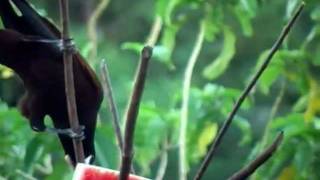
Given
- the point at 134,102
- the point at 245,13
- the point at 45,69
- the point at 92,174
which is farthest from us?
the point at 245,13

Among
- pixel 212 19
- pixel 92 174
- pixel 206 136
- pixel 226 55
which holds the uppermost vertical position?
pixel 92 174

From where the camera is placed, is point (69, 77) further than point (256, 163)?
Yes

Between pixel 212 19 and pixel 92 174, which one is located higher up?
pixel 92 174

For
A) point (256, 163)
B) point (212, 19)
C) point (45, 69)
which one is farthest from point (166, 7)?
point (256, 163)

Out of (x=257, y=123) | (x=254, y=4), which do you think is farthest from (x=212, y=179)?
(x=254, y=4)

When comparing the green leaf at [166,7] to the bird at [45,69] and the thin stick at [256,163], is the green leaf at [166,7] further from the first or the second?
the thin stick at [256,163]

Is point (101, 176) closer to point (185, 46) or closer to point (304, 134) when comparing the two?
point (304, 134)

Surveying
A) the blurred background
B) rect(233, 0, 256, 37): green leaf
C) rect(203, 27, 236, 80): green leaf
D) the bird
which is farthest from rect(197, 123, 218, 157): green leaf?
the bird

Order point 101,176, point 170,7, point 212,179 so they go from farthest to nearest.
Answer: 1. point 212,179
2. point 170,7
3. point 101,176

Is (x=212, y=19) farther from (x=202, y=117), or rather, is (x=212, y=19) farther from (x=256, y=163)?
(x=256, y=163)
